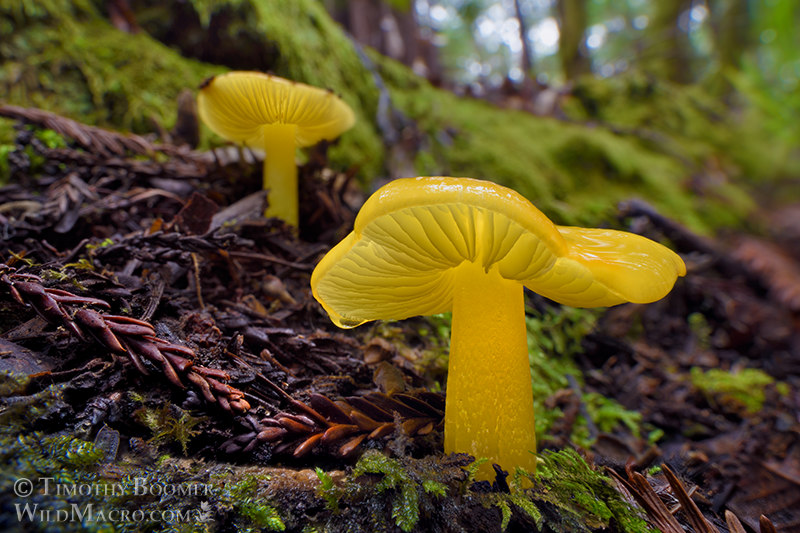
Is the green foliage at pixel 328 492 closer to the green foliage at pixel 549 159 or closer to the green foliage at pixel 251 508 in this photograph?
the green foliage at pixel 251 508

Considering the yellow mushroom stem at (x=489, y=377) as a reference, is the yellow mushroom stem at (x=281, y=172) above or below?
above

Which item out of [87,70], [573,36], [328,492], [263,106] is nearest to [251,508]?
[328,492]

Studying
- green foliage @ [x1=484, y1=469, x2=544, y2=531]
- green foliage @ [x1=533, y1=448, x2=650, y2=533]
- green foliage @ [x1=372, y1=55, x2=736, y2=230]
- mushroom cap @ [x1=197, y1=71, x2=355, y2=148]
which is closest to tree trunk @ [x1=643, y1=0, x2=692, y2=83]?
green foliage @ [x1=372, y1=55, x2=736, y2=230]

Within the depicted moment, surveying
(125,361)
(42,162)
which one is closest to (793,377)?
(125,361)

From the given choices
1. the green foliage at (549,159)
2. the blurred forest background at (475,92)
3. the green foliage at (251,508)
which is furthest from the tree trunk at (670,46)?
the green foliage at (251,508)

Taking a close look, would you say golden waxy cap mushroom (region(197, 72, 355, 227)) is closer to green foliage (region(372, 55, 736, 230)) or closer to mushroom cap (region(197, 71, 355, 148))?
mushroom cap (region(197, 71, 355, 148))

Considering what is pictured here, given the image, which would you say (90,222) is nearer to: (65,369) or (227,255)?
(227,255)
